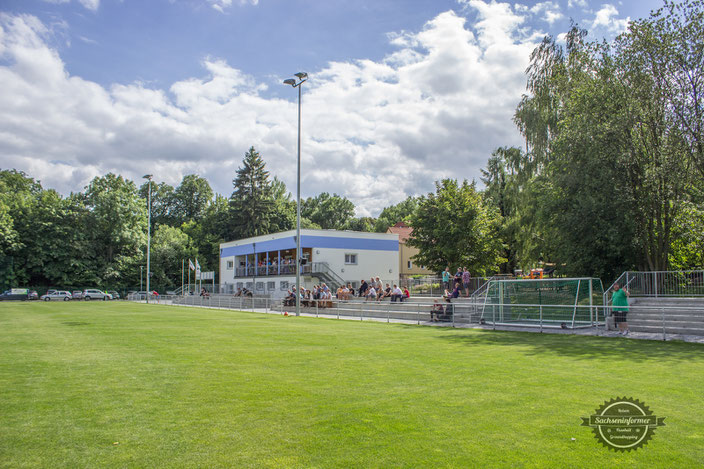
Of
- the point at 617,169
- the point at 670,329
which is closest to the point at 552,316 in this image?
the point at 670,329

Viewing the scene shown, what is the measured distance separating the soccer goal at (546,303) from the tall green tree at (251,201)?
60.0 metres

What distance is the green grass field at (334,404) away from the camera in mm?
5027

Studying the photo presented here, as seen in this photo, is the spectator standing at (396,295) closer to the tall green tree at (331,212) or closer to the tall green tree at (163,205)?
the tall green tree at (331,212)

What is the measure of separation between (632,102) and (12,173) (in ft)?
307

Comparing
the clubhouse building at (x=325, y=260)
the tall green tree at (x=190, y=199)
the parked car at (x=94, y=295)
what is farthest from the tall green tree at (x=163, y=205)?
the clubhouse building at (x=325, y=260)

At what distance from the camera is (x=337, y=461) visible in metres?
4.85

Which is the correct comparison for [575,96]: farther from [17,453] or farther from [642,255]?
[17,453]

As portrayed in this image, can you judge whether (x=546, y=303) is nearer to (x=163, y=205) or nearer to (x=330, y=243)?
(x=330, y=243)

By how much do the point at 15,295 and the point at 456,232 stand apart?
51.9 meters

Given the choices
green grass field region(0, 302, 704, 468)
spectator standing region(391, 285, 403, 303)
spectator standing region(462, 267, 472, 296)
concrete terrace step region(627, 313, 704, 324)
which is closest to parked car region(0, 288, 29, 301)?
spectator standing region(391, 285, 403, 303)

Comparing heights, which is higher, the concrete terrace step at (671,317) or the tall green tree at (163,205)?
the tall green tree at (163,205)

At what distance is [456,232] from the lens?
134 ft

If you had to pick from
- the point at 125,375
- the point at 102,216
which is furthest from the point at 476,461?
the point at 102,216

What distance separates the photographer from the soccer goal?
1878 cm
